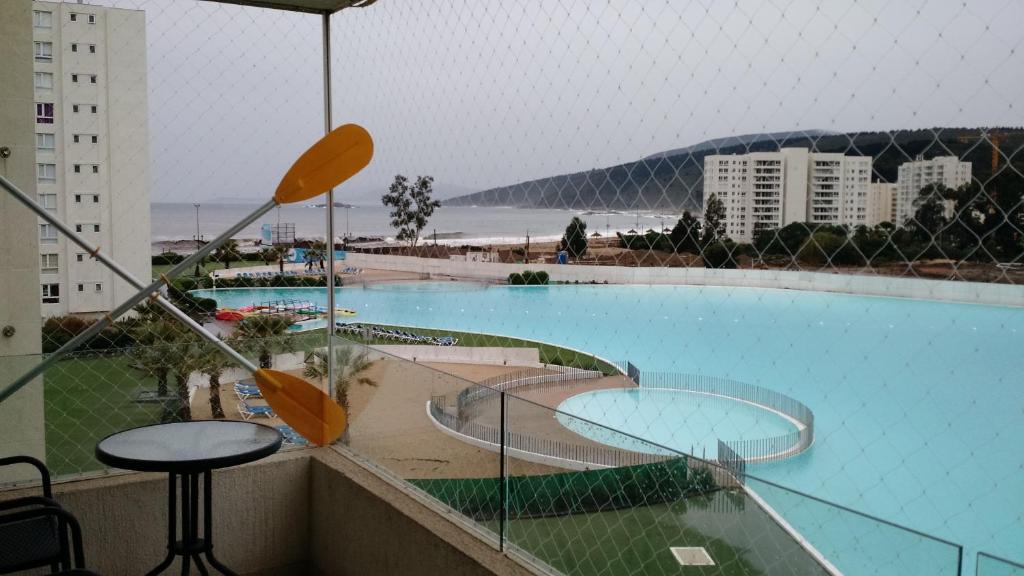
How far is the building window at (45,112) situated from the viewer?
5.27 m

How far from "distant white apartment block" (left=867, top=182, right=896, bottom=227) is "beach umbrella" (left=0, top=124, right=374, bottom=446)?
5.21 feet

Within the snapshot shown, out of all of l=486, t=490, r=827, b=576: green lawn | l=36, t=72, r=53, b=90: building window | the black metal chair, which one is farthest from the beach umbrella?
l=36, t=72, r=53, b=90: building window

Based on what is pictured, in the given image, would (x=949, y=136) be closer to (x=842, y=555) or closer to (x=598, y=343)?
(x=842, y=555)

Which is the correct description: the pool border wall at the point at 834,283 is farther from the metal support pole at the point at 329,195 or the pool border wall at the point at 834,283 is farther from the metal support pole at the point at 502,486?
the metal support pole at the point at 329,195

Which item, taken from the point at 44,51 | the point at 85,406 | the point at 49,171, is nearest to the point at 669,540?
the point at 85,406

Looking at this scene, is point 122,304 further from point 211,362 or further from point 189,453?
point 189,453

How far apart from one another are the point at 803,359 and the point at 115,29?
9.76 m

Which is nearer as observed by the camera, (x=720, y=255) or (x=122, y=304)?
(x=720, y=255)

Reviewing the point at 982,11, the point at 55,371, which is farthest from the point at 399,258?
the point at 982,11

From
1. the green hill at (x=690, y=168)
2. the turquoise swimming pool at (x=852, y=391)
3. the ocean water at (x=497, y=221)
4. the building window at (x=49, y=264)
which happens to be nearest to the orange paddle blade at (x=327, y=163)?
the ocean water at (x=497, y=221)

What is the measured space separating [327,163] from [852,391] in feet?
32.2

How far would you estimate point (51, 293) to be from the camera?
5.08 metres

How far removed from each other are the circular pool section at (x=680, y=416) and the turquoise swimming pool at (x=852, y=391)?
199 mm

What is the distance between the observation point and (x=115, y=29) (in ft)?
18.7
